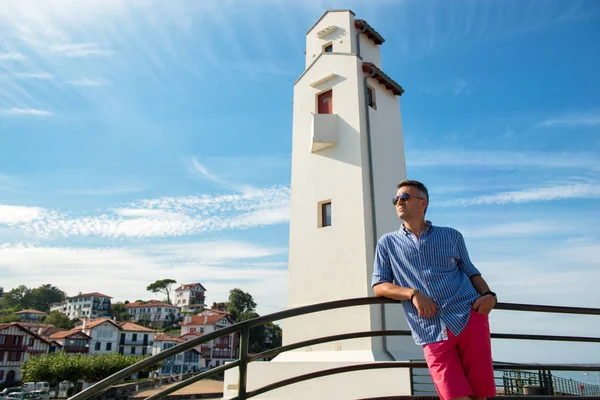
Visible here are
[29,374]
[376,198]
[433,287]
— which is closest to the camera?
[433,287]

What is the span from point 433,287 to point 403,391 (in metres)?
5.92

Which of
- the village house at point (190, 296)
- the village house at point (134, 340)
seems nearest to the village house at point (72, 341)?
the village house at point (134, 340)

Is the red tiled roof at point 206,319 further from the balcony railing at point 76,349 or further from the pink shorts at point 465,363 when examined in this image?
the pink shorts at point 465,363

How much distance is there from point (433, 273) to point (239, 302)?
7951cm

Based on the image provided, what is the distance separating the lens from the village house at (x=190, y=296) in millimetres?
90688

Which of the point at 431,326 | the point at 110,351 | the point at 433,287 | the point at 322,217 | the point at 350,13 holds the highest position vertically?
the point at 350,13

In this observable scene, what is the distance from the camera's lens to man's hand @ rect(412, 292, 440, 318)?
6.45 ft

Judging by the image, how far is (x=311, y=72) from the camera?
1124cm

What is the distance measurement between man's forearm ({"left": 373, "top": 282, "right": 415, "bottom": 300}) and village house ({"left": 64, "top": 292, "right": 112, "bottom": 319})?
90746mm

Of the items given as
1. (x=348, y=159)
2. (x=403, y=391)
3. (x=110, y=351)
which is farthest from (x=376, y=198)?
(x=110, y=351)

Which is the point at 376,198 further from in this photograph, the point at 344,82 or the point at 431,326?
the point at 431,326

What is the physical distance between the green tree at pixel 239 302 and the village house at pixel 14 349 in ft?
117

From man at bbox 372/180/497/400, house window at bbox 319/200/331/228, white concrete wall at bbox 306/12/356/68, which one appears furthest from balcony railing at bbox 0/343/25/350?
man at bbox 372/180/497/400

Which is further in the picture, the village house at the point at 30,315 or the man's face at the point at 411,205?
the village house at the point at 30,315
